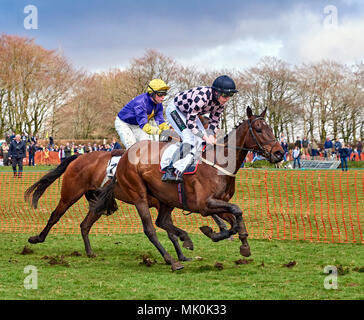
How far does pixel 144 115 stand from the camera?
8406 millimetres

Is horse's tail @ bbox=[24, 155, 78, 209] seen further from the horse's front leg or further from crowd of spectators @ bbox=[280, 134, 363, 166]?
crowd of spectators @ bbox=[280, 134, 363, 166]

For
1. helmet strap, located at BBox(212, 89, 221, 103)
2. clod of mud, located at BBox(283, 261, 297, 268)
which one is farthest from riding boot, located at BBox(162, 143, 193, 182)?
clod of mud, located at BBox(283, 261, 297, 268)

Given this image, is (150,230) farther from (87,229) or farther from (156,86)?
(156,86)

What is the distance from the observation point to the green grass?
220 inches

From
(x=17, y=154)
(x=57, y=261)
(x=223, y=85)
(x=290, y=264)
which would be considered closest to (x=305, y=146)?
(x=17, y=154)

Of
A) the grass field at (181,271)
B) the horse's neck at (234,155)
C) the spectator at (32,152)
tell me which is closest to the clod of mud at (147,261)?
the grass field at (181,271)

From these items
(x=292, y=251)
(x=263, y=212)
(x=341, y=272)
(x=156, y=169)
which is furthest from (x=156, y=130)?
(x=263, y=212)

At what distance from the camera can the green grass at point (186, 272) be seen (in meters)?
5.59

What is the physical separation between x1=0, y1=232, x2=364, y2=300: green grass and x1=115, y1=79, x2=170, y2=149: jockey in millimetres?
1967

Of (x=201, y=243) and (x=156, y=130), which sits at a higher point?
(x=156, y=130)

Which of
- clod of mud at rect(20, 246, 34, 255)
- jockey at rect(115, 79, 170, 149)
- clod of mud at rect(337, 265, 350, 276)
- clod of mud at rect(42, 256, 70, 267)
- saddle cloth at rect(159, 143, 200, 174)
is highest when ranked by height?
jockey at rect(115, 79, 170, 149)

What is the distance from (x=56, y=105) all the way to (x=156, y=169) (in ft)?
148

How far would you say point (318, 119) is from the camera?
4744 centimetres
